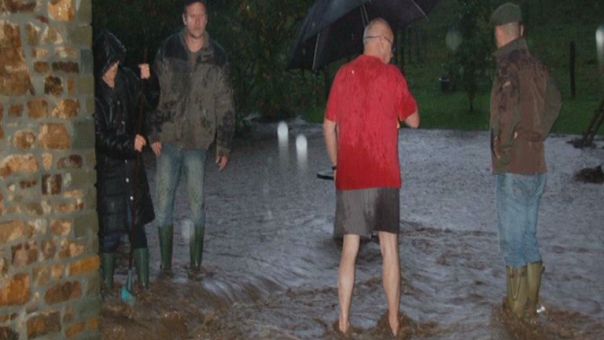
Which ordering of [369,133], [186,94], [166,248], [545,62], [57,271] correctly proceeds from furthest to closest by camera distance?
1. [545,62]
2. [166,248]
3. [186,94]
4. [369,133]
5. [57,271]

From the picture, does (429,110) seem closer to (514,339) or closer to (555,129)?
(555,129)

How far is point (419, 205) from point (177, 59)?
5.32 m

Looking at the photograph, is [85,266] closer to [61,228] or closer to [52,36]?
[61,228]

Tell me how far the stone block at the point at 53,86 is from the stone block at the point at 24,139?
0.30 meters

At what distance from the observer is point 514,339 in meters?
6.57

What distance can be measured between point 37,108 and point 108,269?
1.92m

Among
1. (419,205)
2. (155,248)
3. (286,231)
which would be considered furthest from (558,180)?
(155,248)

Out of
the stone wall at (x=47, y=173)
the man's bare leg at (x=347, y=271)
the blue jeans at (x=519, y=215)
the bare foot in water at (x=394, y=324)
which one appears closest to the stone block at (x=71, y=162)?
the stone wall at (x=47, y=173)

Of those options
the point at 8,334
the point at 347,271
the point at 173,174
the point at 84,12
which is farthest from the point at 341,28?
the point at 8,334

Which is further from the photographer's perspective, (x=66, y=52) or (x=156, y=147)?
(x=156, y=147)

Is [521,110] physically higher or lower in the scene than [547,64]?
lower

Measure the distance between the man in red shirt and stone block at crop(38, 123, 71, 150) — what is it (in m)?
1.65

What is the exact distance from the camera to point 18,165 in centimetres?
592

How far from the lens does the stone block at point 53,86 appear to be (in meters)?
6.09
